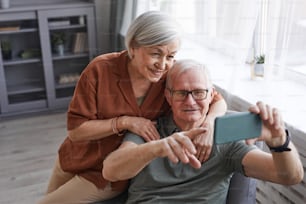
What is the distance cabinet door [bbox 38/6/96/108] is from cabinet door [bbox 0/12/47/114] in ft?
0.20

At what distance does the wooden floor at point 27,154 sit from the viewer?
181 cm

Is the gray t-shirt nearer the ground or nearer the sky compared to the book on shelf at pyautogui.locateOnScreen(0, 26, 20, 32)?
nearer the ground

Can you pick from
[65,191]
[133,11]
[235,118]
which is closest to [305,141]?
[235,118]

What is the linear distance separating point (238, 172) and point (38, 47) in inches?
76.0

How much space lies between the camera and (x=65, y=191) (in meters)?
1.11

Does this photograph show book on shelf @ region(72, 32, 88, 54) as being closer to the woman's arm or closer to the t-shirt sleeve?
the woman's arm

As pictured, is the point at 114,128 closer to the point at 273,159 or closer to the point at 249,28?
the point at 273,159

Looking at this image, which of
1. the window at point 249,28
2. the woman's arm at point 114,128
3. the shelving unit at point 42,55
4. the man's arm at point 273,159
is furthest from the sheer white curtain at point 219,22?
the shelving unit at point 42,55

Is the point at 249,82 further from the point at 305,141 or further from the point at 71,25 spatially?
the point at 71,25

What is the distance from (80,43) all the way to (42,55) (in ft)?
0.82

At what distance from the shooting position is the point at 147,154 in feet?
2.66

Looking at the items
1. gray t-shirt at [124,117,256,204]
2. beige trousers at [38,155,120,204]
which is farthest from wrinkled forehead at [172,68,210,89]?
beige trousers at [38,155,120,204]

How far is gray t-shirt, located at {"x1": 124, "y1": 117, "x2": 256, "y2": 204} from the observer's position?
0.95 m

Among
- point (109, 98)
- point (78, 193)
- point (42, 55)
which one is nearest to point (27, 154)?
point (42, 55)
